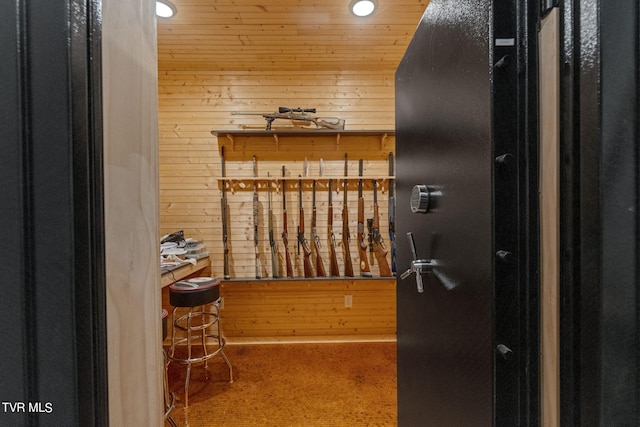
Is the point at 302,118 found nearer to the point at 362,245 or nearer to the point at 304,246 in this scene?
the point at 304,246

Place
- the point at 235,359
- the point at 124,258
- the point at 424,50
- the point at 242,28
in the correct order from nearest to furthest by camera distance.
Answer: the point at 124,258 < the point at 424,50 < the point at 242,28 < the point at 235,359

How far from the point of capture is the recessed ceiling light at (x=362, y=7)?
6.58 ft

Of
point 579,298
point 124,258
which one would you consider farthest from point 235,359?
point 579,298

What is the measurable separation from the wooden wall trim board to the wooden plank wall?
2325mm

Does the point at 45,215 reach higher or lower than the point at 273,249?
higher

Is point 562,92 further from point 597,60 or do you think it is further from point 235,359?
point 235,359

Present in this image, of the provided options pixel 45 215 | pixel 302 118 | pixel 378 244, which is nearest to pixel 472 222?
pixel 45 215

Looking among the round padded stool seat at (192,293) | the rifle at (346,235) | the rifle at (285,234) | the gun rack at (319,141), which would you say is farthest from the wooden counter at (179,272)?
the rifle at (346,235)

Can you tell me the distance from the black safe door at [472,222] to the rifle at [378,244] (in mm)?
1636

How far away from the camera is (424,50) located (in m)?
0.94

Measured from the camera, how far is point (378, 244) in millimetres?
2703

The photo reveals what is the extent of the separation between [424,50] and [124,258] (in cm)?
107

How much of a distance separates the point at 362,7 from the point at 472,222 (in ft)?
6.88

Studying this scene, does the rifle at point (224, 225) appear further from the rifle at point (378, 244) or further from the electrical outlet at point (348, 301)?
the rifle at point (378, 244)
